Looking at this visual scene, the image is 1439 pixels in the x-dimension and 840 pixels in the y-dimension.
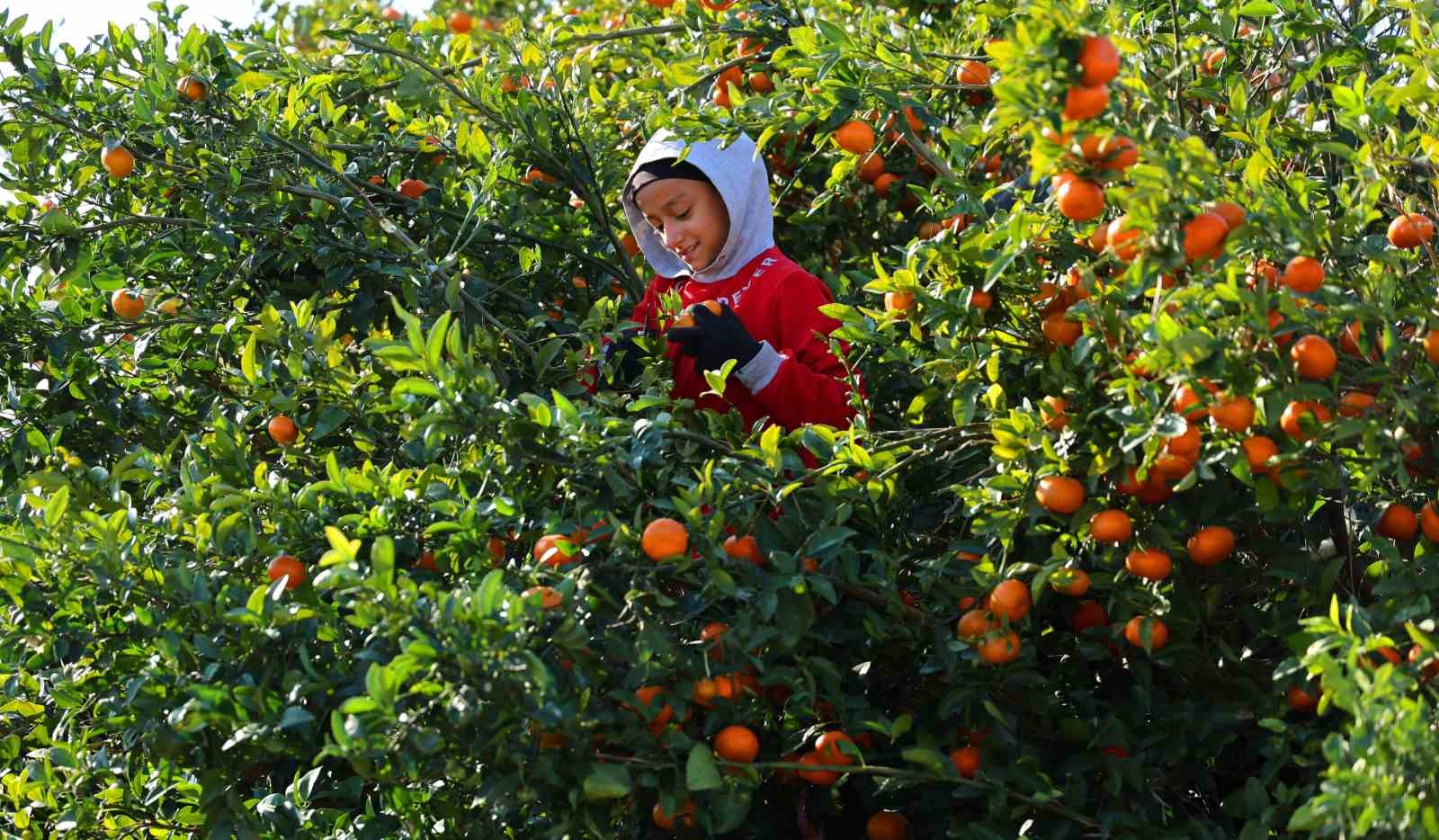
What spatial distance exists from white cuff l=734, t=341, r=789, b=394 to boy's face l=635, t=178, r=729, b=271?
1.39 feet

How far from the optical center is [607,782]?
2143mm

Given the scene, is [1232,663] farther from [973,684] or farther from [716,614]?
[716,614]

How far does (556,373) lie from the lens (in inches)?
117

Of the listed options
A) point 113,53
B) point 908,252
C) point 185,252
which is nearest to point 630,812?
point 908,252

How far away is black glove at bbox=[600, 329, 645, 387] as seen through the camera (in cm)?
300

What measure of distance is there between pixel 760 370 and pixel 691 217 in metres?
0.50

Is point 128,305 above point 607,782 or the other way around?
above

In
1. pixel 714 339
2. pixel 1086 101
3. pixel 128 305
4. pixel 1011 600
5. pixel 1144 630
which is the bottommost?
pixel 1144 630

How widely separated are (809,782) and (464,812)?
0.59 metres

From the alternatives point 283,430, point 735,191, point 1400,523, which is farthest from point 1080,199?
point 283,430

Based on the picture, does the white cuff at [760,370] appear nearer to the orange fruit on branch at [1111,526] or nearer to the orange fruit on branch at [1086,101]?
the orange fruit on branch at [1111,526]

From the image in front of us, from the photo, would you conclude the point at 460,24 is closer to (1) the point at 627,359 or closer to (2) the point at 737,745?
(1) the point at 627,359

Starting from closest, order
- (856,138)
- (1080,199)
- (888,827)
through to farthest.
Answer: (1080,199) → (888,827) → (856,138)

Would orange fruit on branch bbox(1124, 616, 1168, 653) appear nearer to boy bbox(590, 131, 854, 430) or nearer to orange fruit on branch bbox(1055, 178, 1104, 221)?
orange fruit on branch bbox(1055, 178, 1104, 221)
